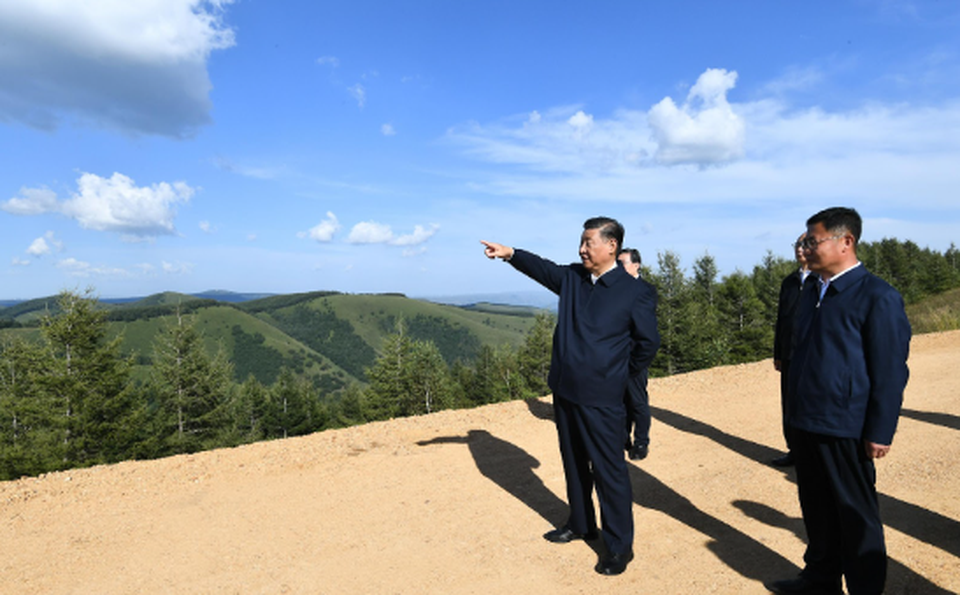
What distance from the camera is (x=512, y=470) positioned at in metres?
5.79

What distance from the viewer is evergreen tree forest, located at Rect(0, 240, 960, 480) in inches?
989

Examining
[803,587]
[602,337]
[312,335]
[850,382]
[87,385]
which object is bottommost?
[312,335]

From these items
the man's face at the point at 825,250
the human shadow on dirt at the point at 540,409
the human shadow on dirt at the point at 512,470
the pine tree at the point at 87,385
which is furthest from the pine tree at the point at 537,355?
the man's face at the point at 825,250

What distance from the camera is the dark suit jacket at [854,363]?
8.57ft

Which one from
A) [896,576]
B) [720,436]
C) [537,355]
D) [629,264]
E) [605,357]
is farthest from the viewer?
[537,355]

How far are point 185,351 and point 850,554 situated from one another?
133 ft

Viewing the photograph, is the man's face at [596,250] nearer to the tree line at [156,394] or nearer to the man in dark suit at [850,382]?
the man in dark suit at [850,382]

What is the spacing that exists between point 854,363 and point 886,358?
0.14 m

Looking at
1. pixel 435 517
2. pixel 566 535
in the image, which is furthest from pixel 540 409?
pixel 566 535

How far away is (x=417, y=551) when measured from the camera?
157 inches

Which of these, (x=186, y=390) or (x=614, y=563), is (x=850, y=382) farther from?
(x=186, y=390)

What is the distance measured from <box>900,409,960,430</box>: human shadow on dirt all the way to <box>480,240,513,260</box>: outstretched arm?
6.56 metres

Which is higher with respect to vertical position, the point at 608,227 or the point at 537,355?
the point at 608,227

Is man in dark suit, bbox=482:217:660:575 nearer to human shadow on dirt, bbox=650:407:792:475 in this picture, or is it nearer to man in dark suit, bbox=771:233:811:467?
man in dark suit, bbox=771:233:811:467
